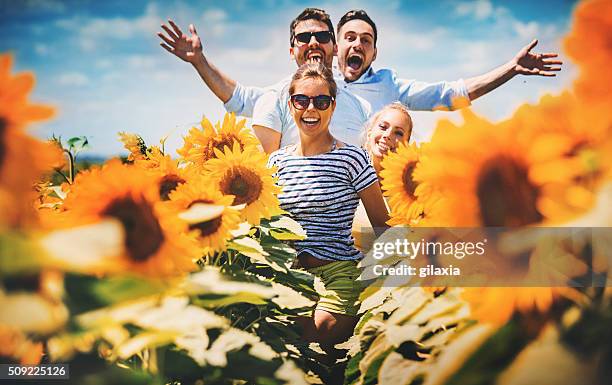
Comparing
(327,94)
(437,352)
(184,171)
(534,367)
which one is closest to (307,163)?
(327,94)

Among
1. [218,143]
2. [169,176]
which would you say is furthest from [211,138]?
[169,176]

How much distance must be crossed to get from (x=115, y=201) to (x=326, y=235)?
141cm

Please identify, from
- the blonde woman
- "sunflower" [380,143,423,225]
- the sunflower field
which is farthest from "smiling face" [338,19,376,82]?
the sunflower field

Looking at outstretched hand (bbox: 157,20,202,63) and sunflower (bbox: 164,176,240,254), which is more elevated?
outstretched hand (bbox: 157,20,202,63)

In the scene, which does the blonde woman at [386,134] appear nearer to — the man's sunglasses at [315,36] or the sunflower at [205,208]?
the man's sunglasses at [315,36]

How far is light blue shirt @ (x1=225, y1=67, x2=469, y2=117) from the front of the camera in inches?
120

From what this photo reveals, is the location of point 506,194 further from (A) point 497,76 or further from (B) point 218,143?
(B) point 218,143

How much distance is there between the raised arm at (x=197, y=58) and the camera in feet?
6.98

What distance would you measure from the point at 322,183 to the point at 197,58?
80cm

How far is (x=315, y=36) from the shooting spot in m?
2.89

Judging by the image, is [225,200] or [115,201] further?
[225,200]

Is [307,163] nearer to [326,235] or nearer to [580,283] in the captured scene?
[326,235]

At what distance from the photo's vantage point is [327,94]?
2.20 m

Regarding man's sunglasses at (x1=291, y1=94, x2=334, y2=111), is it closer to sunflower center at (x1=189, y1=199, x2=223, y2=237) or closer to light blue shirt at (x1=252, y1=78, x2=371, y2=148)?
light blue shirt at (x1=252, y1=78, x2=371, y2=148)
